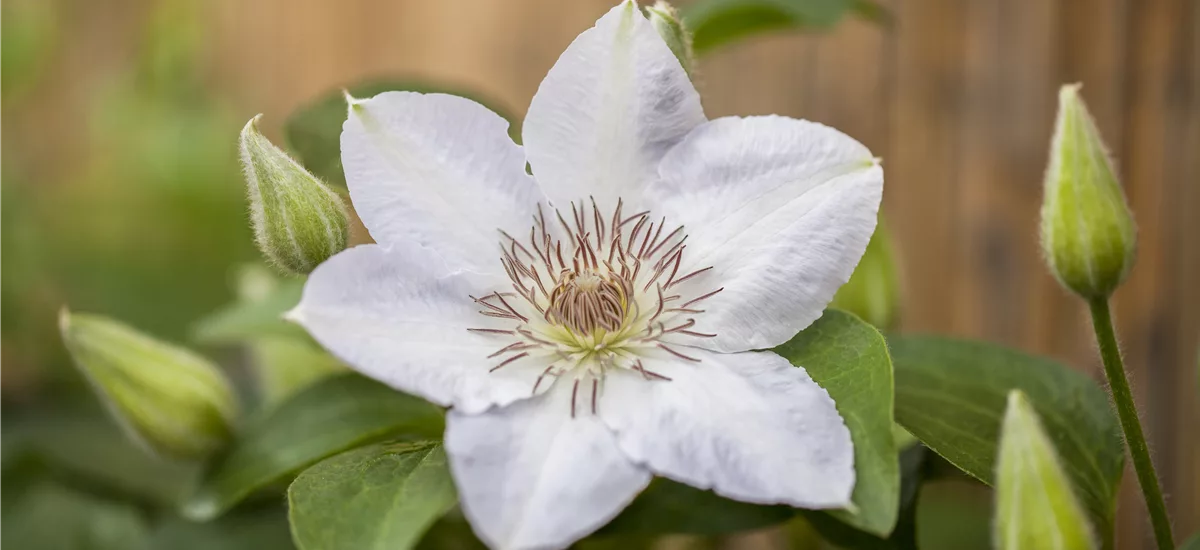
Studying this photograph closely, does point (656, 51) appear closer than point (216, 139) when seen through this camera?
Yes

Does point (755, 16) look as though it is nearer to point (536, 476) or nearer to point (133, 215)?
point (536, 476)

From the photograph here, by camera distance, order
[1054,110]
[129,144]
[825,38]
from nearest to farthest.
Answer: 1. [1054,110]
2. [825,38]
3. [129,144]

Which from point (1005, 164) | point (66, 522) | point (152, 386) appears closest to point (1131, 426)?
point (152, 386)

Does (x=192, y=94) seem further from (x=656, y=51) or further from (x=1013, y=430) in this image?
(x=1013, y=430)

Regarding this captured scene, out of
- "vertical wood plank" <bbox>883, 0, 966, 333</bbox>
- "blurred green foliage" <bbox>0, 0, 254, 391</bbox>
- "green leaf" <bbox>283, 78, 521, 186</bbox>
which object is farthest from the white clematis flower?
"blurred green foliage" <bbox>0, 0, 254, 391</bbox>

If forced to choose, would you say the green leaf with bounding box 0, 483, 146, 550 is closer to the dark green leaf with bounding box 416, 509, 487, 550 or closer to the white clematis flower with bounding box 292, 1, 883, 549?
the dark green leaf with bounding box 416, 509, 487, 550

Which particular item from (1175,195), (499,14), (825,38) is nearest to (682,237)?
(1175,195)

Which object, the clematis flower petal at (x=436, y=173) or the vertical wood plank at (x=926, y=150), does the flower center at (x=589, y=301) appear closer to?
the clematis flower petal at (x=436, y=173)
